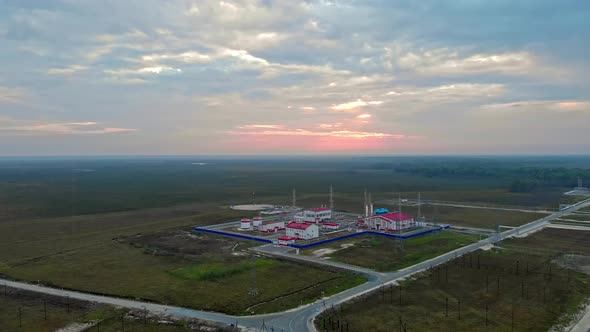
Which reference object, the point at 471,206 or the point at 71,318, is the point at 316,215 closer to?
the point at 471,206

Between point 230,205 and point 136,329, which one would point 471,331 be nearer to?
point 136,329

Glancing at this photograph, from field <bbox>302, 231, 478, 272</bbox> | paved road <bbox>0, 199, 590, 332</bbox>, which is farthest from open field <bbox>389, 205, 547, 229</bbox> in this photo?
paved road <bbox>0, 199, 590, 332</bbox>

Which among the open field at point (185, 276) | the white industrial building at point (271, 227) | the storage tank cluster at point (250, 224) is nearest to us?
the open field at point (185, 276)

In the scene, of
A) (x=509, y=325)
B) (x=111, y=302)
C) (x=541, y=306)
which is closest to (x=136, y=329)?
(x=111, y=302)

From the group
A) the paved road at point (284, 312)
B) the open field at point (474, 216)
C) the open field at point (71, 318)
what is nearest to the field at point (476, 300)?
the paved road at point (284, 312)

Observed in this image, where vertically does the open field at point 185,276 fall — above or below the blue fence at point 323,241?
below

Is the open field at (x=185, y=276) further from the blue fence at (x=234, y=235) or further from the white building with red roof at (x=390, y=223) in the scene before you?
the white building with red roof at (x=390, y=223)

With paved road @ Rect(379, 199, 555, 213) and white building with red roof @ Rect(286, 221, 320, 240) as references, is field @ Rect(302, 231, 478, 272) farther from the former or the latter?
paved road @ Rect(379, 199, 555, 213)
